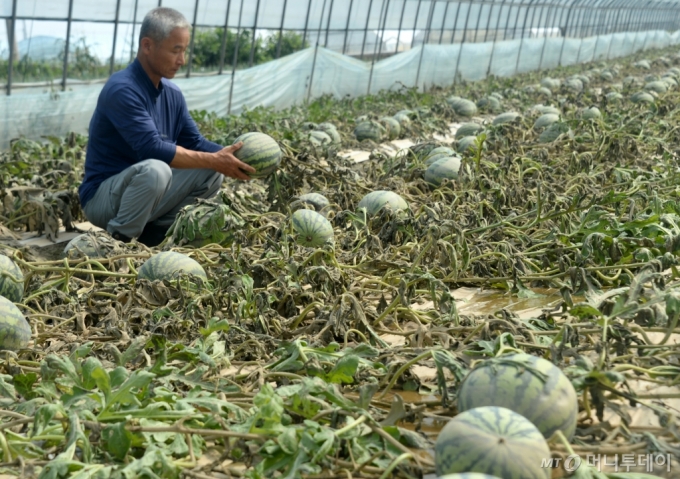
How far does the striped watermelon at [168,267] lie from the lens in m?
3.72

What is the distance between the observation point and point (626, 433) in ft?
7.48

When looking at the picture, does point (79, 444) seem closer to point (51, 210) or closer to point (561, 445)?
point (561, 445)

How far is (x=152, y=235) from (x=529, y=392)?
349 cm

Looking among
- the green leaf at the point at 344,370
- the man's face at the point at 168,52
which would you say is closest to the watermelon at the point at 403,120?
the man's face at the point at 168,52

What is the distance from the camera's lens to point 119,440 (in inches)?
86.4

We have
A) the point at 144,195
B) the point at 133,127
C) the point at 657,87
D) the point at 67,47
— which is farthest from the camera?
the point at 657,87

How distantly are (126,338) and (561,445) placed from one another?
1.64 m

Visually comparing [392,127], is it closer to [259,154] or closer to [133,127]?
[259,154]

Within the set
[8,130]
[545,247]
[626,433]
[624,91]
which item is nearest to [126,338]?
[626,433]

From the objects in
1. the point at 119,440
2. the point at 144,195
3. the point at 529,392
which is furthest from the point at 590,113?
the point at 119,440

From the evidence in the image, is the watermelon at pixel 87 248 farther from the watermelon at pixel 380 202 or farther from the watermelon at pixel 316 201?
the watermelon at pixel 380 202

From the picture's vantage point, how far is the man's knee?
4.86 metres

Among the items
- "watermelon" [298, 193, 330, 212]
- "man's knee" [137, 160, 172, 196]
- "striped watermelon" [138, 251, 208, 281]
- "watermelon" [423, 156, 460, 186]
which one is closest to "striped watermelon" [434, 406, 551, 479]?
"striped watermelon" [138, 251, 208, 281]

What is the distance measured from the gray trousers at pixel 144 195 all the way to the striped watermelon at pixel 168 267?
1.13m
